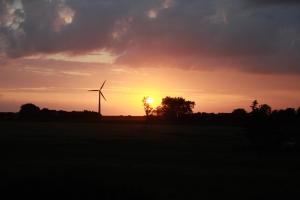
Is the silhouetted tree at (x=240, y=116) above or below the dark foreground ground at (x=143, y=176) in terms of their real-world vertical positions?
above

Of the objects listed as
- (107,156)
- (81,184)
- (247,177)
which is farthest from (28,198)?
(107,156)

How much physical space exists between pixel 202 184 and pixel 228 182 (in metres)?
1.70

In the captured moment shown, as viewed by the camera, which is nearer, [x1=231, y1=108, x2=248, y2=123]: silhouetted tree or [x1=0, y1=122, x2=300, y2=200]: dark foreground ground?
[x1=0, y1=122, x2=300, y2=200]: dark foreground ground

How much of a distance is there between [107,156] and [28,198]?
22.2 m

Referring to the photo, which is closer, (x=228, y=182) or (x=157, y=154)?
(x=228, y=182)

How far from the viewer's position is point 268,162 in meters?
39.5

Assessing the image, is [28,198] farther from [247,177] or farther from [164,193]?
[247,177]

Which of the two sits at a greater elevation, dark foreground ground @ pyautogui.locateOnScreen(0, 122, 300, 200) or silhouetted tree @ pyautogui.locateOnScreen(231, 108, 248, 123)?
silhouetted tree @ pyautogui.locateOnScreen(231, 108, 248, 123)

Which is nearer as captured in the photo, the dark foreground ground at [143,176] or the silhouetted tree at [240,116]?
the dark foreground ground at [143,176]

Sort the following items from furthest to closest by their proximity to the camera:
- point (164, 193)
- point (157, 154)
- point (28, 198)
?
point (157, 154)
point (164, 193)
point (28, 198)

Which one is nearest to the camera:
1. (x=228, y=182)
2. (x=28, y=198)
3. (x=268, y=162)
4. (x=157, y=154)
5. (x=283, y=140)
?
(x=28, y=198)

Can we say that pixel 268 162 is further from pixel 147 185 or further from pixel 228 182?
pixel 147 185

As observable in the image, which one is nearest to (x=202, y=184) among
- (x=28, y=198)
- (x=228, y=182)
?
(x=228, y=182)

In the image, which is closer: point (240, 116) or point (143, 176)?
point (143, 176)
